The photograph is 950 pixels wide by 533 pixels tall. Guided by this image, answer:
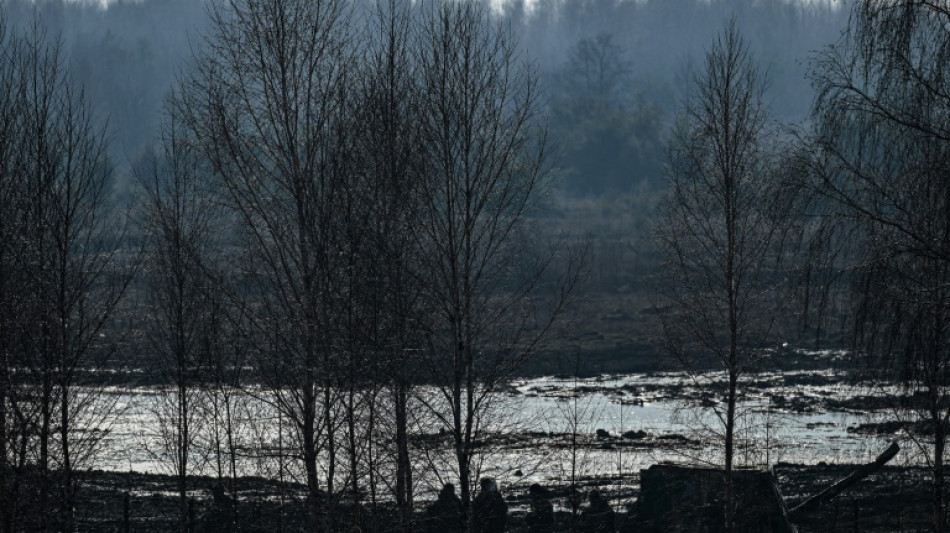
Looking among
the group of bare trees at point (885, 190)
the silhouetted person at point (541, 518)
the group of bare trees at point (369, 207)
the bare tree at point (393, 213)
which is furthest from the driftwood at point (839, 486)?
the bare tree at point (393, 213)

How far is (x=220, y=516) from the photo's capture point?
22.2 meters

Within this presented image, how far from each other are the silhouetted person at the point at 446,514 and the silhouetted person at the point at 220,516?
3.61m

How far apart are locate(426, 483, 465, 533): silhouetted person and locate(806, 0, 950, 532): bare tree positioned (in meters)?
7.85

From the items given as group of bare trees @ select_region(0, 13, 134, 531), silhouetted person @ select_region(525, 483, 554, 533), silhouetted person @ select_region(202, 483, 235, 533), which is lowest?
silhouetted person @ select_region(525, 483, 554, 533)

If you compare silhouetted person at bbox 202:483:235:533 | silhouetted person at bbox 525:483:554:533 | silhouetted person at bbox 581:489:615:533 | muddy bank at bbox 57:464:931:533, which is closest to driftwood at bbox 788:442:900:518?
muddy bank at bbox 57:464:931:533

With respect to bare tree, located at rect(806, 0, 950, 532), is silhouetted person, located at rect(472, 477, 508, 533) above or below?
below

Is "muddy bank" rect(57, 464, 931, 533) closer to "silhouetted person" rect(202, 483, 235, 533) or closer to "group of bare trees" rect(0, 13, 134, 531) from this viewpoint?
"silhouetted person" rect(202, 483, 235, 533)

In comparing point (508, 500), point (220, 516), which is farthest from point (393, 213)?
point (508, 500)

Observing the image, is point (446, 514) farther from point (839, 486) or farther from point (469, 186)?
point (839, 486)

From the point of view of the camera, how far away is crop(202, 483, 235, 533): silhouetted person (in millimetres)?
21825

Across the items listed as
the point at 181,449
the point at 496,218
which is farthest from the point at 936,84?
the point at 181,449

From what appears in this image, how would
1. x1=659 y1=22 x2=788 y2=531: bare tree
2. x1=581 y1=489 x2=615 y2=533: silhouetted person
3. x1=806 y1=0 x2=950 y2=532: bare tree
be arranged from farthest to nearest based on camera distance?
x1=581 y1=489 x2=615 y2=533: silhouetted person → x1=659 y1=22 x2=788 y2=531: bare tree → x1=806 y1=0 x2=950 y2=532: bare tree

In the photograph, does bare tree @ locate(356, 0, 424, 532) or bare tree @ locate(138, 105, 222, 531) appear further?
bare tree @ locate(138, 105, 222, 531)

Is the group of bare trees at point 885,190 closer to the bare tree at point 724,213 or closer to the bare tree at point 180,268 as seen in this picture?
the bare tree at point 724,213
